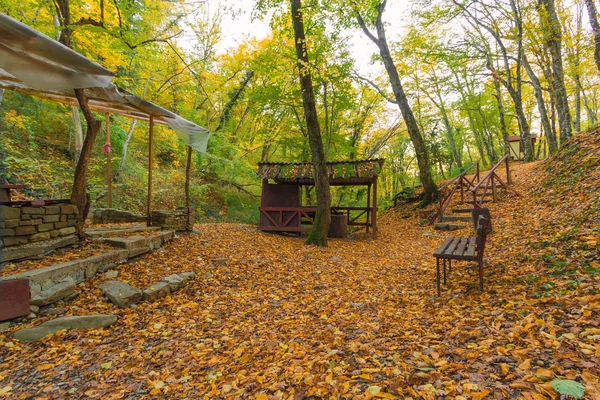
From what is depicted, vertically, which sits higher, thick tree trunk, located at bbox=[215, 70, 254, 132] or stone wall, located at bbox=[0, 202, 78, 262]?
thick tree trunk, located at bbox=[215, 70, 254, 132]

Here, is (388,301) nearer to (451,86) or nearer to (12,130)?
(12,130)

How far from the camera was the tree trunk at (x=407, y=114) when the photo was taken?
11625 millimetres

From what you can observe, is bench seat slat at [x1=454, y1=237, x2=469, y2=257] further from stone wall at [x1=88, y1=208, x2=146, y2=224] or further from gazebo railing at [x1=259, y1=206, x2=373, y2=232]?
stone wall at [x1=88, y1=208, x2=146, y2=224]

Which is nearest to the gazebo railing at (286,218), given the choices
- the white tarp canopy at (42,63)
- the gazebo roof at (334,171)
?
the gazebo roof at (334,171)

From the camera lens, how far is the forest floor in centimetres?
206

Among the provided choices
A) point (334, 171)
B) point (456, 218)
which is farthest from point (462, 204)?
point (334, 171)

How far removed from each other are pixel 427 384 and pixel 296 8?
859 cm

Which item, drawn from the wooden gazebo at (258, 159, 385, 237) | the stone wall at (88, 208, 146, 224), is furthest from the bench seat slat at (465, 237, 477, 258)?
the stone wall at (88, 208, 146, 224)

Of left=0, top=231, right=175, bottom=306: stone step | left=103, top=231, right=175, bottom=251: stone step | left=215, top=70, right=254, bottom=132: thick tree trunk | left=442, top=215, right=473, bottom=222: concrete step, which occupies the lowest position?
left=0, top=231, right=175, bottom=306: stone step

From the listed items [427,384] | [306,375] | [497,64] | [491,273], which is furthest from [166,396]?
[497,64]

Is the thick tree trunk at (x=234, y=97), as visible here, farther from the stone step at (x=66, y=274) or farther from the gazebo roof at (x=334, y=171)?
the stone step at (x=66, y=274)

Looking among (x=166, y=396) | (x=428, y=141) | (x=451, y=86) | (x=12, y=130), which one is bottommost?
(x=166, y=396)

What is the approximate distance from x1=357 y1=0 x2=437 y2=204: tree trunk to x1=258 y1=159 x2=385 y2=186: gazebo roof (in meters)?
2.86

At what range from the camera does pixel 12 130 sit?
9047mm
